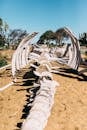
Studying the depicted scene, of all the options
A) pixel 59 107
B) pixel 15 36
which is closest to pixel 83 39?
pixel 15 36

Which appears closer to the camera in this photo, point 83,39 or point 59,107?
point 59,107

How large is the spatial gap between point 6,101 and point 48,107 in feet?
6.71

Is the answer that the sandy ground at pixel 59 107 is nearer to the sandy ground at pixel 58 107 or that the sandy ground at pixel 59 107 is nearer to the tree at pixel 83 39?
the sandy ground at pixel 58 107

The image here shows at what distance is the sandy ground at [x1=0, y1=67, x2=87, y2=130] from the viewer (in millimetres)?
7848

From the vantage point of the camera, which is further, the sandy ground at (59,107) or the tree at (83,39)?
the tree at (83,39)

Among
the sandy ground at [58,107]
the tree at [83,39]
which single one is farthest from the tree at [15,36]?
the sandy ground at [58,107]

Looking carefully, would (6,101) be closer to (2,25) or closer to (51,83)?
(51,83)

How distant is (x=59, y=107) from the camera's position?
931 cm

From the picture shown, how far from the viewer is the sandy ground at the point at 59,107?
7.85 m

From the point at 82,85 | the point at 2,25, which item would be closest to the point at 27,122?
the point at 82,85

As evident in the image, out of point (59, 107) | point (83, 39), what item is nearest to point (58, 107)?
point (59, 107)

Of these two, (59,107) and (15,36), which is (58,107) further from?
(15,36)

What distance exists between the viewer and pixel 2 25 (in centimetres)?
6275

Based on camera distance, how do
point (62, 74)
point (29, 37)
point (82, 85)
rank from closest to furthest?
point (82, 85) < point (29, 37) < point (62, 74)
